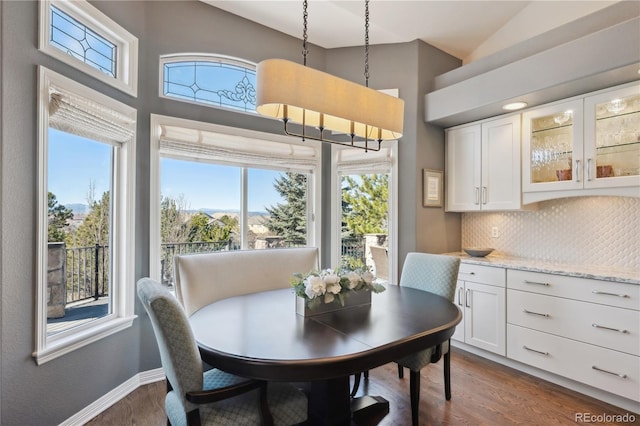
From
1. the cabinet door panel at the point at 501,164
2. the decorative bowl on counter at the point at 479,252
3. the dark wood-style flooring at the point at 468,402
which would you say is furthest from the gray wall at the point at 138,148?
the cabinet door panel at the point at 501,164

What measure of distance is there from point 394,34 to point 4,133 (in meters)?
3.32

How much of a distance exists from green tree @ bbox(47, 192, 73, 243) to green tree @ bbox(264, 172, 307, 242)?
1.72 m

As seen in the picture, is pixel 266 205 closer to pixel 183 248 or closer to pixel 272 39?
pixel 183 248

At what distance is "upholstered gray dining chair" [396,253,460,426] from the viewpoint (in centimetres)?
204

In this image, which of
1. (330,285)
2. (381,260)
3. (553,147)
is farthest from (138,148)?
(553,147)

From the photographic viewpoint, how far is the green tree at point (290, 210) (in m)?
3.54

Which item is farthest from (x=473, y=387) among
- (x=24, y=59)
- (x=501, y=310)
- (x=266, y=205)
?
(x=24, y=59)

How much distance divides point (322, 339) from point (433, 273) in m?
1.35

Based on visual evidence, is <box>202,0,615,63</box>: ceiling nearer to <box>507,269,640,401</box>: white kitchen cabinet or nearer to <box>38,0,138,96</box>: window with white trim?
<box>38,0,138,96</box>: window with white trim

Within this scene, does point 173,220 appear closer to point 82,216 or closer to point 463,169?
point 82,216

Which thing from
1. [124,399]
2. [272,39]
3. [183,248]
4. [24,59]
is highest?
[272,39]

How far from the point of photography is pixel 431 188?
3555 mm

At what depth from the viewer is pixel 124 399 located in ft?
7.84

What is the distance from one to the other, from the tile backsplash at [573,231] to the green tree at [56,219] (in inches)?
151
